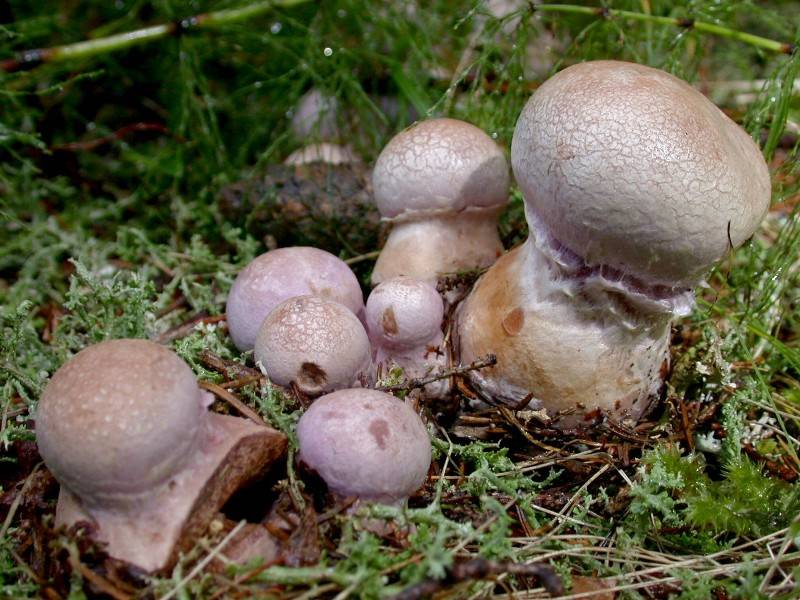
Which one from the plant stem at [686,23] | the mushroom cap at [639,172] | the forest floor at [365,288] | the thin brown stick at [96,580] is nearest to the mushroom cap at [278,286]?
the forest floor at [365,288]

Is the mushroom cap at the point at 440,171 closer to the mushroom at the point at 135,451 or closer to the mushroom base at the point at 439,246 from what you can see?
the mushroom base at the point at 439,246

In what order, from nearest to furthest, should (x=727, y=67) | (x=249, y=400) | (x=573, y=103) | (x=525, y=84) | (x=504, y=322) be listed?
(x=573, y=103) → (x=249, y=400) → (x=504, y=322) → (x=525, y=84) → (x=727, y=67)

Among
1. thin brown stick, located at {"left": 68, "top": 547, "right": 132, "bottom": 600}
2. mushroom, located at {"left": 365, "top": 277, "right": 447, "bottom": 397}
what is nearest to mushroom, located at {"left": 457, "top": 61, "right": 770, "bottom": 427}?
mushroom, located at {"left": 365, "top": 277, "right": 447, "bottom": 397}

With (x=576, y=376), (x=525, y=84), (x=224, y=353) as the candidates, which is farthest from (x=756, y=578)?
(x=525, y=84)

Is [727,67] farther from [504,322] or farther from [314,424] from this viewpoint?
[314,424]

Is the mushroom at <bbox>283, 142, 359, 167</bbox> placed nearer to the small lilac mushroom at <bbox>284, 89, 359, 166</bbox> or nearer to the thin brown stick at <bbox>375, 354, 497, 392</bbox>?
the small lilac mushroom at <bbox>284, 89, 359, 166</bbox>

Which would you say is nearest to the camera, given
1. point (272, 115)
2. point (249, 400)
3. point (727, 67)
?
point (249, 400)
